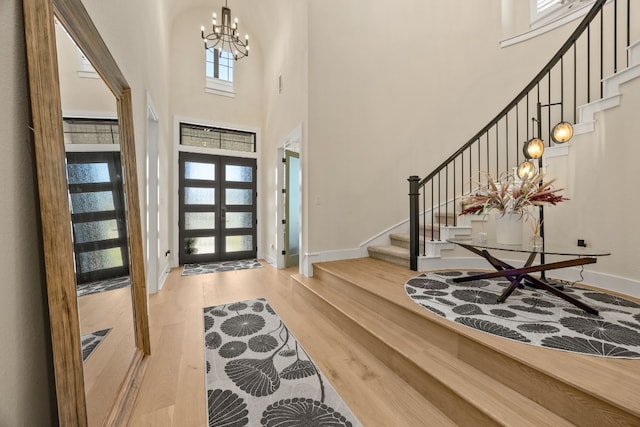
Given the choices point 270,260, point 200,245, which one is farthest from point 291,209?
point 200,245

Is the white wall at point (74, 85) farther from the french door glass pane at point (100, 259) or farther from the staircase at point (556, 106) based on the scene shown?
the staircase at point (556, 106)

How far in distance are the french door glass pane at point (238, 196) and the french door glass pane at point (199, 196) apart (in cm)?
30

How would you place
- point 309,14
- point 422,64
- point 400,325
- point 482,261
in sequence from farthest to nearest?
point 422,64 < point 309,14 < point 482,261 < point 400,325

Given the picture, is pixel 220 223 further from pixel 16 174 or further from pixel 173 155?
pixel 16 174

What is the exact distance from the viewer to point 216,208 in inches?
211

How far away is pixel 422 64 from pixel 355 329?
4434 mm

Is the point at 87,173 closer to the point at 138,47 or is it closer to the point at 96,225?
the point at 96,225

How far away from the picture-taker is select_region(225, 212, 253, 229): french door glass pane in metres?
5.46

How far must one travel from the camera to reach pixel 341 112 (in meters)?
3.76

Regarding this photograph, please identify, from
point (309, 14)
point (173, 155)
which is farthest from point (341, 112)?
point (173, 155)

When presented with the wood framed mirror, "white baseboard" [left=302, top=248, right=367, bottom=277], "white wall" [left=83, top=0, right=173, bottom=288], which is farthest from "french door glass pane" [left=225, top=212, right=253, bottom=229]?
the wood framed mirror

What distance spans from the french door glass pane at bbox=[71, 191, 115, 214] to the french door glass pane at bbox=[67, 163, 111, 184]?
63 mm

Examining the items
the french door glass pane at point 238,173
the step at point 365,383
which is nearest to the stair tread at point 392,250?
→ the step at point 365,383

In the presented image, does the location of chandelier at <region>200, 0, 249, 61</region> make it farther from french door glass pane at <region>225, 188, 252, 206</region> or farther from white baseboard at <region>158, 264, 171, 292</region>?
white baseboard at <region>158, 264, 171, 292</region>
